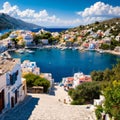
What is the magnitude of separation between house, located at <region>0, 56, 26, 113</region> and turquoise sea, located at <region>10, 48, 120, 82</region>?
4170 cm

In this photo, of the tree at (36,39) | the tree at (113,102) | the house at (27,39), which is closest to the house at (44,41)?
the tree at (36,39)

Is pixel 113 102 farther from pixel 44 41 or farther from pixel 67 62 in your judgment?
pixel 44 41

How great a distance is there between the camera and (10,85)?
18.7 meters

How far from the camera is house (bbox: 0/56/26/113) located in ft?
57.3

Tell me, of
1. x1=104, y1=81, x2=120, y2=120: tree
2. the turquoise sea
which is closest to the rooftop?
x1=104, y1=81, x2=120, y2=120: tree

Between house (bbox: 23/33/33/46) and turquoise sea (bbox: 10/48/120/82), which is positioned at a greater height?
house (bbox: 23/33/33/46)

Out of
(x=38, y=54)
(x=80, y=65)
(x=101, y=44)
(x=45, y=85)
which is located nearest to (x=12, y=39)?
(x=38, y=54)

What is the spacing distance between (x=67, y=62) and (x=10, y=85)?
75448mm

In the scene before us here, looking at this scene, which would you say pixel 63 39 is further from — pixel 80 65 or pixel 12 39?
pixel 80 65

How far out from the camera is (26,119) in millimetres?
14547

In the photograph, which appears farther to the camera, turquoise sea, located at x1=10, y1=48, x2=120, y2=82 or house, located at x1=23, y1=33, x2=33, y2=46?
house, located at x1=23, y1=33, x2=33, y2=46

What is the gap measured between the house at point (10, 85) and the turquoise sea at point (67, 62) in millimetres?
41702

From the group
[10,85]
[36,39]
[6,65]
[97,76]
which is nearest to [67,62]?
[36,39]

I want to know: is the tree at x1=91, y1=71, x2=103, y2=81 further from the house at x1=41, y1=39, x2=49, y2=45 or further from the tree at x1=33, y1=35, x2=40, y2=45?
the tree at x1=33, y1=35, x2=40, y2=45
